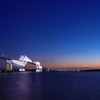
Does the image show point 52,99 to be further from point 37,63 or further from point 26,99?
point 37,63

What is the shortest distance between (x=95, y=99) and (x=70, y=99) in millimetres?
2631

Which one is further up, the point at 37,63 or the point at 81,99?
the point at 37,63

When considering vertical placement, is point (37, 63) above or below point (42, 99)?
above

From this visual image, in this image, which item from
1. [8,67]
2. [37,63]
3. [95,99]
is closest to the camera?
[95,99]

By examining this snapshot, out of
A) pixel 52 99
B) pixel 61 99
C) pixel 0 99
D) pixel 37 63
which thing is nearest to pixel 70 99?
pixel 61 99

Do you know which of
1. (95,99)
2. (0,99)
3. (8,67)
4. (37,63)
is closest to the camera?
(0,99)

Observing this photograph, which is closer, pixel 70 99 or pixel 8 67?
pixel 70 99

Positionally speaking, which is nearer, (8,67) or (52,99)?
(52,99)

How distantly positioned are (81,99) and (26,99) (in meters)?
5.49

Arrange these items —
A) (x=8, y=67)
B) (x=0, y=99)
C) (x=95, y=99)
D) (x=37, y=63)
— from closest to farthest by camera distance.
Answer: (x=0, y=99) → (x=95, y=99) → (x=37, y=63) → (x=8, y=67)

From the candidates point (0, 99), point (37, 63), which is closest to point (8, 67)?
point (37, 63)

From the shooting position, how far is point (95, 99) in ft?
43.1

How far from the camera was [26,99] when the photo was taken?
12633 millimetres

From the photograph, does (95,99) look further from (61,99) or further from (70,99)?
(61,99)
